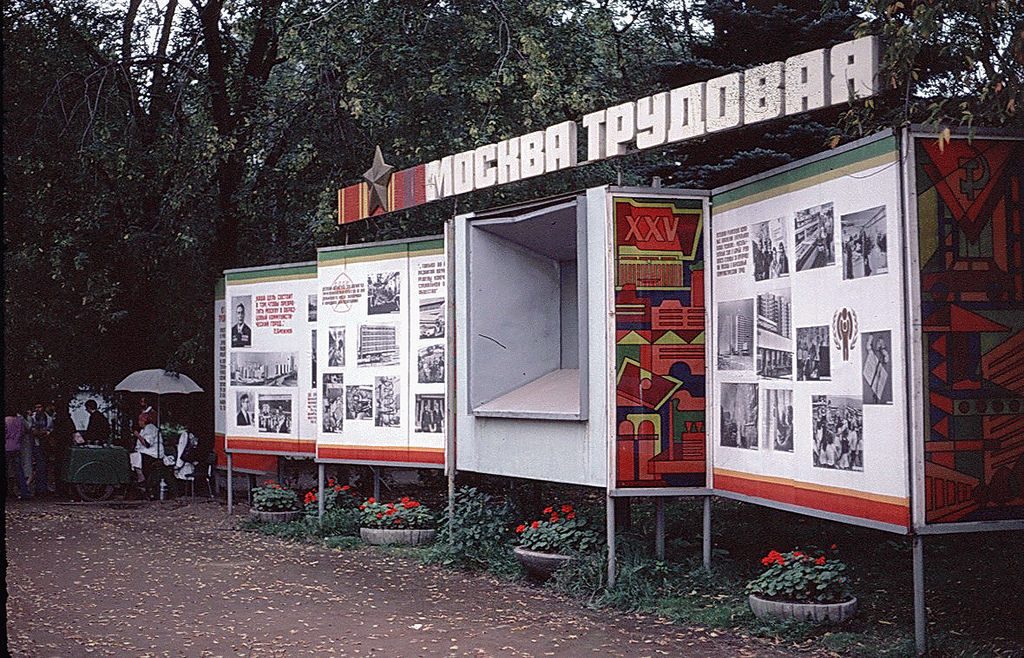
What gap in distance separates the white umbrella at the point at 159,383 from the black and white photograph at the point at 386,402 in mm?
7774

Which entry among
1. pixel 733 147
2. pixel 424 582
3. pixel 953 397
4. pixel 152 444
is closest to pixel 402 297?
pixel 424 582

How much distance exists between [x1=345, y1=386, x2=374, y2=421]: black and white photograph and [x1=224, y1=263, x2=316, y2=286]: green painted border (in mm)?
2297

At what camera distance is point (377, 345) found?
14.5 meters

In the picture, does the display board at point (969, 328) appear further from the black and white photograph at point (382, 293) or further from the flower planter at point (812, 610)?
the black and white photograph at point (382, 293)

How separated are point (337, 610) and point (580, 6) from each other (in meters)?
11.3

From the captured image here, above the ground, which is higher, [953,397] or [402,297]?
[402,297]

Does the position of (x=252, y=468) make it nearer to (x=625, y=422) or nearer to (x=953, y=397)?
(x=625, y=422)

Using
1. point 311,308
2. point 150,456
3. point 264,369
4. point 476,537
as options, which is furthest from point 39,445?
point 476,537

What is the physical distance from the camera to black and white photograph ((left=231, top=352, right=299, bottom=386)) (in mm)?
16516

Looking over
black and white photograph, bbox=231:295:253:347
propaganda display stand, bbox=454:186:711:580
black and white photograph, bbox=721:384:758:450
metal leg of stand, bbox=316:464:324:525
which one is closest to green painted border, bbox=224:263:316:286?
black and white photograph, bbox=231:295:253:347

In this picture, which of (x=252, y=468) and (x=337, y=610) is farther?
(x=252, y=468)

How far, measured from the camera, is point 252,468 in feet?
57.4

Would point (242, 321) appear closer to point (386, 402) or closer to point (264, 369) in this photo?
point (264, 369)

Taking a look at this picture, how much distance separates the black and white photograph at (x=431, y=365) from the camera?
13.8 metres
